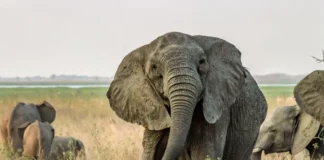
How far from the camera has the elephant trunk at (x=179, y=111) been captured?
8.62m

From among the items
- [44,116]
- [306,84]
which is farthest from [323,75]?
[44,116]

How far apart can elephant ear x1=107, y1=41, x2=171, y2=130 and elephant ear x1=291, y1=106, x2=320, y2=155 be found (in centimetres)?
555

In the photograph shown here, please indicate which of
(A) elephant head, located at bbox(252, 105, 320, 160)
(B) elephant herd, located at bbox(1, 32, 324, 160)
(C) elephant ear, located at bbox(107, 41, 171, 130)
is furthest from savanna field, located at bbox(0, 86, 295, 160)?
(B) elephant herd, located at bbox(1, 32, 324, 160)

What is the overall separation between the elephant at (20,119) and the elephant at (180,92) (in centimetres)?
516

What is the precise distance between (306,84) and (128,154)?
545 cm

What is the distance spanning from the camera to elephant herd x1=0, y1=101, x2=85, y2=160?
45.3ft

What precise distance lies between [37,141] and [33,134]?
4.4 inches

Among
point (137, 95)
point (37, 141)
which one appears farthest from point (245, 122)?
point (37, 141)

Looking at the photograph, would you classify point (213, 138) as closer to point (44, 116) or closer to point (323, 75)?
point (323, 75)

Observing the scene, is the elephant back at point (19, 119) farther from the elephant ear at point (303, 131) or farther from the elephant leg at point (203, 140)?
the elephant leg at point (203, 140)

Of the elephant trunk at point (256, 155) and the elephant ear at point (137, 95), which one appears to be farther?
the elephant trunk at point (256, 155)

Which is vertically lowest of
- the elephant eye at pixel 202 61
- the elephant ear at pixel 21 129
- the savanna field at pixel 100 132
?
the savanna field at pixel 100 132

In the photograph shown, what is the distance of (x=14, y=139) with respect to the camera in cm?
1473

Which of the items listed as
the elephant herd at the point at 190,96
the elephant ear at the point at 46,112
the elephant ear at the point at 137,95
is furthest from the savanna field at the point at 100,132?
the elephant herd at the point at 190,96
